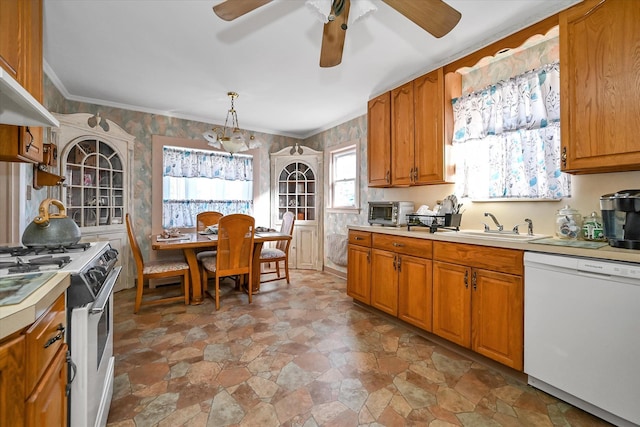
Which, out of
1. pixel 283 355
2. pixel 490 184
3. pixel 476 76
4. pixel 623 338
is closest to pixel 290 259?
pixel 283 355

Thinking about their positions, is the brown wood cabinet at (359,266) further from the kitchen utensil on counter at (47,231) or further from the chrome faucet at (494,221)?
the kitchen utensil on counter at (47,231)

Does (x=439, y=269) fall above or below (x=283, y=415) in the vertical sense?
above

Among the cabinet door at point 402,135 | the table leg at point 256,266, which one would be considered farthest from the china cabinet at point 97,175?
the cabinet door at point 402,135

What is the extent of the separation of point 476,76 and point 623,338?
231 cm

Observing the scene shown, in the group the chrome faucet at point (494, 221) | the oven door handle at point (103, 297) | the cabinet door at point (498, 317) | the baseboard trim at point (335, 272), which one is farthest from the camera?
the baseboard trim at point (335, 272)

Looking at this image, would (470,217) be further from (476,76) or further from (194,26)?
(194,26)

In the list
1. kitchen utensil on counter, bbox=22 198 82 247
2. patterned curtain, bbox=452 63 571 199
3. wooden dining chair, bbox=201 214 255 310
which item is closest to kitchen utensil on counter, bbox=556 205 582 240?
patterned curtain, bbox=452 63 571 199

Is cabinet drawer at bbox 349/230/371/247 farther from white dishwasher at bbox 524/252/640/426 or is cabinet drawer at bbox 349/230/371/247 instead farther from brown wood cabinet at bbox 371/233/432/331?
white dishwasher at bbox 524/252/640/426

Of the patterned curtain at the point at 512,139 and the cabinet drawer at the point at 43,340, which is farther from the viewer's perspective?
the patterned curtain at the point at 512,139

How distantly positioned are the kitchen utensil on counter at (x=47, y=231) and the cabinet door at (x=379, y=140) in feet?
9.07

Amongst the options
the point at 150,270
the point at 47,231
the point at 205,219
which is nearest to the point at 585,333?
the point at 47,231

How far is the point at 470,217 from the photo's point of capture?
107 inches

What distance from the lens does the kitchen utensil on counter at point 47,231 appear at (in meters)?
1.53

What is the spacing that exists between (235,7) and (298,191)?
3.73 metres
